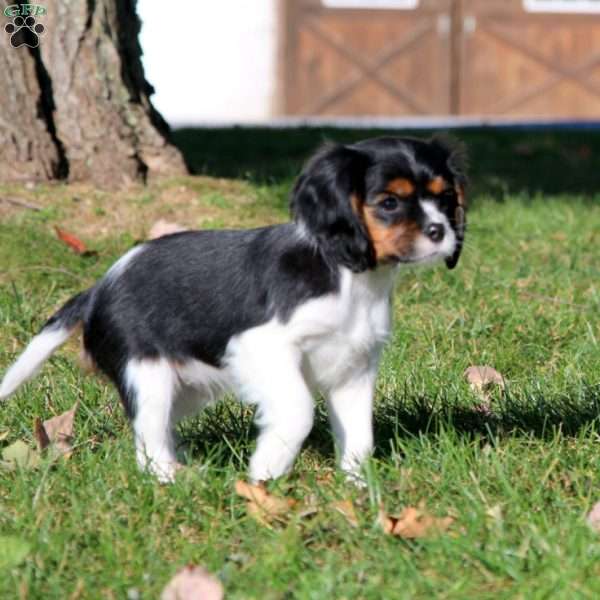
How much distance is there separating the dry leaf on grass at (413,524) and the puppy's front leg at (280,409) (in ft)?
1.37

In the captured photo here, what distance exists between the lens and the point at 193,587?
2.69 m

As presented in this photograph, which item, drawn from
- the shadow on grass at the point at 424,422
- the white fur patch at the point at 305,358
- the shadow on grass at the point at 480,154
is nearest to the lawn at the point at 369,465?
the shadow on grass at the point at 424,422

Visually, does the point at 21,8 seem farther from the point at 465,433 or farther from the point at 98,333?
the point at 465,433

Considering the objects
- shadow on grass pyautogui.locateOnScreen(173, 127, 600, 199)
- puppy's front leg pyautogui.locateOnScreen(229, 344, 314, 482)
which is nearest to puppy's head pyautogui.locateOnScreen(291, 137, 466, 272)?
puppy's front leg pyautogui.locateOnScreen(229, 344, 314, 482)

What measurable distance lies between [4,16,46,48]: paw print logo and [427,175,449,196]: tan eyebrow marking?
3.38 metres

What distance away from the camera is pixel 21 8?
20.1 ft

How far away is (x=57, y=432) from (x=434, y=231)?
1.34 m

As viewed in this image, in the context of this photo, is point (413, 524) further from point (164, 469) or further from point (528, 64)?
point (528, 64)

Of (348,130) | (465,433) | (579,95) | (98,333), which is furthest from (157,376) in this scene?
(579,95)

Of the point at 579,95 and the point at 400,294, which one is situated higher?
the point at 400,294

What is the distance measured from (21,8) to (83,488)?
352 cm

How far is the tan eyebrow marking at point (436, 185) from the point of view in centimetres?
332

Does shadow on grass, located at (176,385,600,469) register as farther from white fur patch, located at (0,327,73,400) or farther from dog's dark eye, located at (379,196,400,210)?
dog's dark eye, located at (379,196,400,210)

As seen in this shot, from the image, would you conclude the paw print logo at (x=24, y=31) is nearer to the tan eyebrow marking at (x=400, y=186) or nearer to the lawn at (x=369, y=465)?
the lawn at (x=369, y=465)
